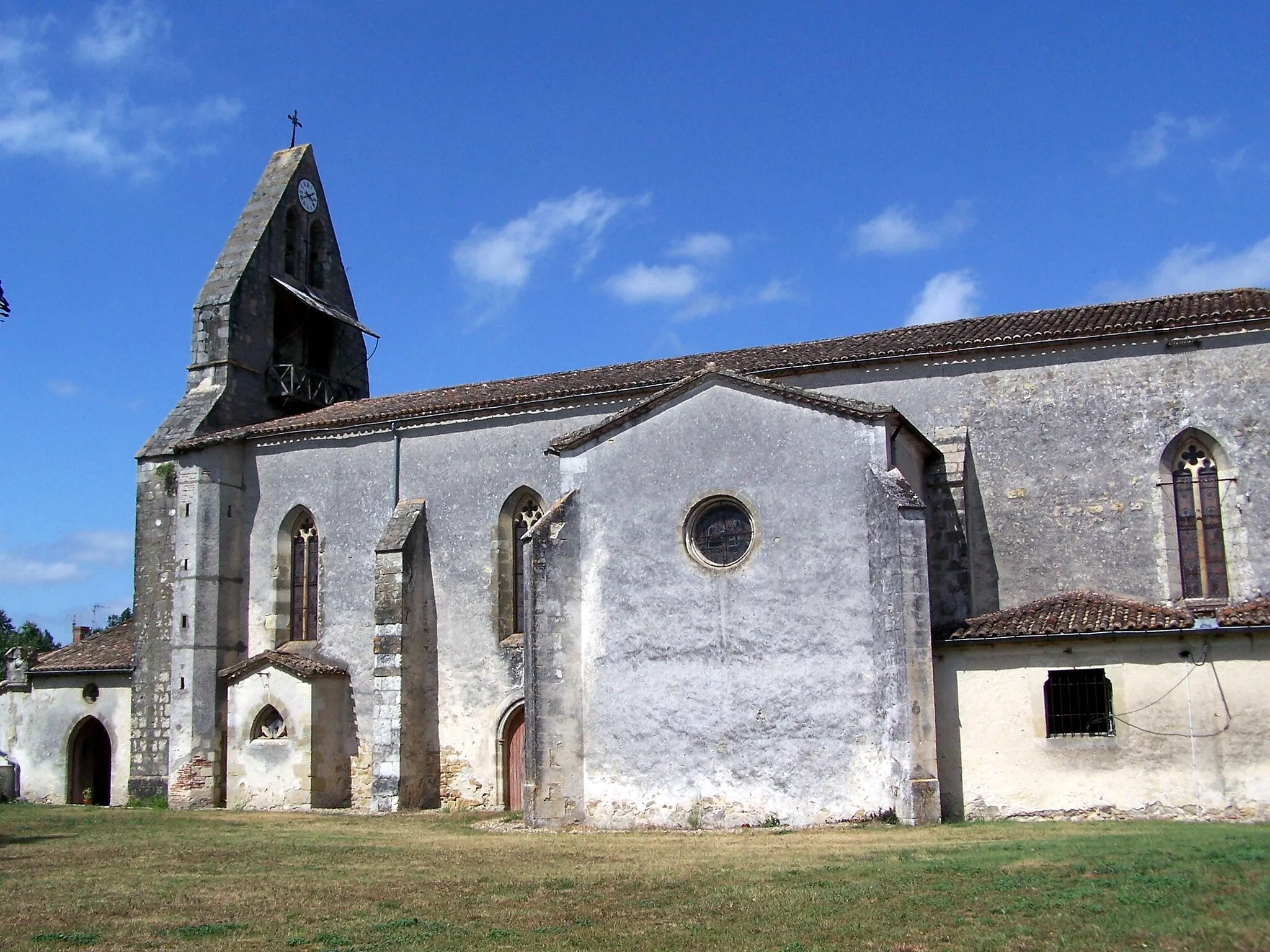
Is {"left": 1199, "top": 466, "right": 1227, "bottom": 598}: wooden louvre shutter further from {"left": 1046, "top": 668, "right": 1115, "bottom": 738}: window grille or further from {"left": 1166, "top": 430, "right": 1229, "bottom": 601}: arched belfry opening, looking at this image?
{"left": 1046, "top": 668, "right": 1115, "bottom": 738}: window grille

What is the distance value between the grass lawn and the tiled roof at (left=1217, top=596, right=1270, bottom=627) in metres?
2.94

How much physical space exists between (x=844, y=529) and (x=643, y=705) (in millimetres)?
4178

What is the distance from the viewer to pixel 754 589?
18938 millimetres

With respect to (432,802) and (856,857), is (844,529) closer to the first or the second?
(856,857)

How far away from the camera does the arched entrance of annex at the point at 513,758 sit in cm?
2362

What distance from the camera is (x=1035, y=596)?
2044cm

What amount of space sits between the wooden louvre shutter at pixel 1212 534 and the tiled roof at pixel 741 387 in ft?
17.3

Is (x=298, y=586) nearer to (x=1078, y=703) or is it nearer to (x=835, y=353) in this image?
(x=835, y=353)

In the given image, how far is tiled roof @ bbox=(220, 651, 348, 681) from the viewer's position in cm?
2448

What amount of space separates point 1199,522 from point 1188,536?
277 mm

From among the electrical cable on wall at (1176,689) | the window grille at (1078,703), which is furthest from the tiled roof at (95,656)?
the electrical cable on wall at (1176,689)

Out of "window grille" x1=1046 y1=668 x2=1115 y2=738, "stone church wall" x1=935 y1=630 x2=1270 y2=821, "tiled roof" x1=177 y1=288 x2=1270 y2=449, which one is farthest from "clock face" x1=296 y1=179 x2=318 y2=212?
"window grille" x1=1046 y1=668 x2=1115 y2=738

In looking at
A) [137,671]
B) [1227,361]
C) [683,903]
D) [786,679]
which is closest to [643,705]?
[786,679]

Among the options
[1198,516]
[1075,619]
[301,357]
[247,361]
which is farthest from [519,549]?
[1198,516]
